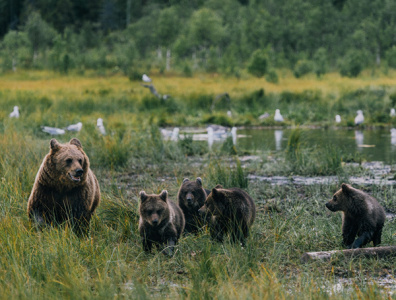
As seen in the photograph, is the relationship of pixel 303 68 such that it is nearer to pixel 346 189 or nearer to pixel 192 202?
pixel 192 202

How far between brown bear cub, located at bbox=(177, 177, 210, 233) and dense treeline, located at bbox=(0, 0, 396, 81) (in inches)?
1190

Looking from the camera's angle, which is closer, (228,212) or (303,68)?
(228,212)

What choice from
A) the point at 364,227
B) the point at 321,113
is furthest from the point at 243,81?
the point at 364,227

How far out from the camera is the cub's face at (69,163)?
5.37 meters

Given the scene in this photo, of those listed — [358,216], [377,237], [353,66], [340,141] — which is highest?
[353,66]

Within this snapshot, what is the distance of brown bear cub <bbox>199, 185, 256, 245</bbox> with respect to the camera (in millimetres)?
5805

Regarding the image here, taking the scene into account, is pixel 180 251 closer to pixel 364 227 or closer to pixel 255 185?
pixel 364 227

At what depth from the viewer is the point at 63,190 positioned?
5664 millimetres

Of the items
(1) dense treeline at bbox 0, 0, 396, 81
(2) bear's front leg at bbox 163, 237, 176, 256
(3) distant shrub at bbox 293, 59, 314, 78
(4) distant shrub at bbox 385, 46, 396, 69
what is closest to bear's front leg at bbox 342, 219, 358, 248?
(2) bear's front leg at bbox 163, 237, 176, 256

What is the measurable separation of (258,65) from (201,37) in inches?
666

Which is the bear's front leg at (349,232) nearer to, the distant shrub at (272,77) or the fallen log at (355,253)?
the fallen log at (355,253)

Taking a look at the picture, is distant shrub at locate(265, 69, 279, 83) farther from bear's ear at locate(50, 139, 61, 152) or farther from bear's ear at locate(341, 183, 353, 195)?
bear's ear at locate(50, 139, 61, 152)

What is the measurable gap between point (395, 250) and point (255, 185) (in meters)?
4.12

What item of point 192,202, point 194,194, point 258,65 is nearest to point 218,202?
point 192,202
